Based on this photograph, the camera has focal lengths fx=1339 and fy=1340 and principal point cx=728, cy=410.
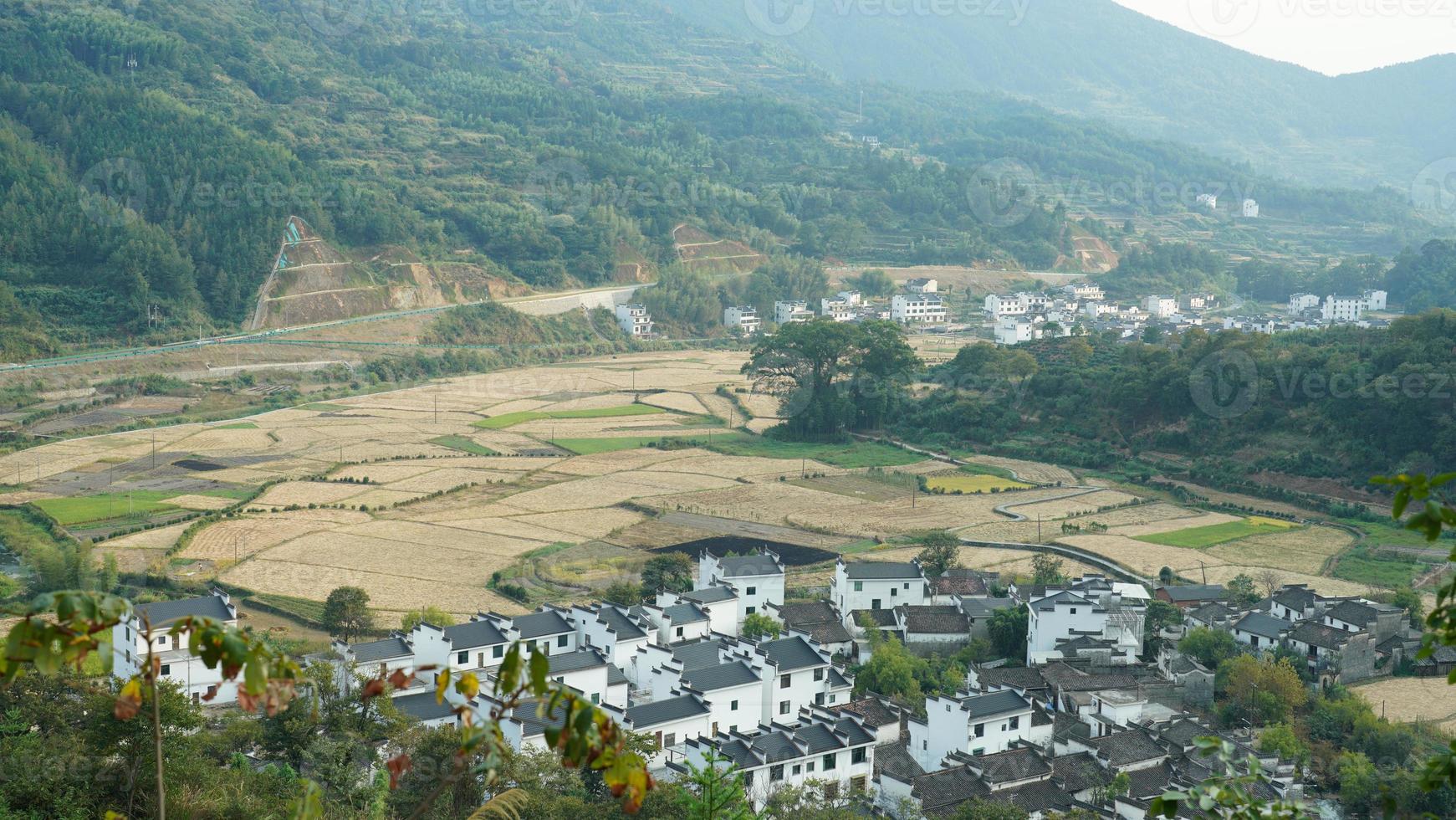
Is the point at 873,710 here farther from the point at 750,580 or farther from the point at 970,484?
the point at 970,484

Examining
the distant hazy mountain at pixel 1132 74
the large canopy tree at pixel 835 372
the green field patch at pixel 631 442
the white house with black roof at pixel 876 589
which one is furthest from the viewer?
the distant hazy mountain at pixel 1132 74

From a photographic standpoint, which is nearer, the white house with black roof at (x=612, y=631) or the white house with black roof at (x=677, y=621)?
the white house with black roof at (x=612, y=631)

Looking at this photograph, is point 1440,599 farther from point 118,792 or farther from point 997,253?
point 997,253

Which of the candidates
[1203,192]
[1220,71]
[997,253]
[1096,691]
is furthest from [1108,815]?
[1220,71]

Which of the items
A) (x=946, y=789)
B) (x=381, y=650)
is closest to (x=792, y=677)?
(x=946, y=789)

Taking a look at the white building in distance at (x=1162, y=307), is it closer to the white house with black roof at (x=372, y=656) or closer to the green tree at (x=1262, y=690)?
the green tree at (x=1262, y=690)

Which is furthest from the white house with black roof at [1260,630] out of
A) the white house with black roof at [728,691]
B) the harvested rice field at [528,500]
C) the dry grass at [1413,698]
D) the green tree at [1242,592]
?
the white house with black roof at [728,691]
